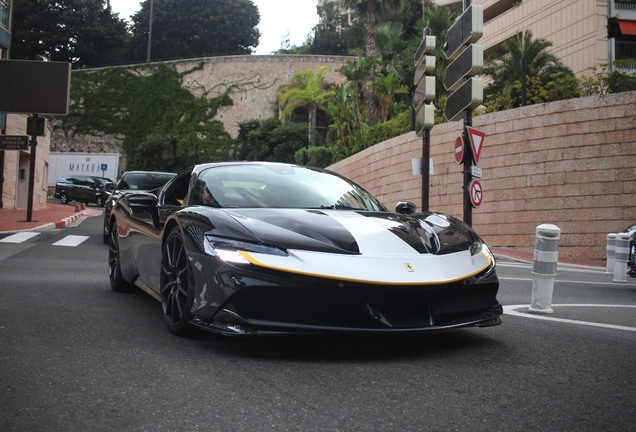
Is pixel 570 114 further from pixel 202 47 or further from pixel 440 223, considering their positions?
pixel 202 47

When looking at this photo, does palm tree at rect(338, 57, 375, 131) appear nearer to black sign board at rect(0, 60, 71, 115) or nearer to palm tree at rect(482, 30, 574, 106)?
palm tree at rect(482, 30, 574, 106)

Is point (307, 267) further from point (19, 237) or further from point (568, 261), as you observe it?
point (568, 261)

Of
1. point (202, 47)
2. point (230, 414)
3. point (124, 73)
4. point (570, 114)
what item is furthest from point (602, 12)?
point (202, 47)

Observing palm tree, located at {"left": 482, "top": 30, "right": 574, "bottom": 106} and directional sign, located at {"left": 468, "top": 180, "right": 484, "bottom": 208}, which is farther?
palm tree, located at {"left": 482, "top": 30, "right": 574, "bottom": 106}

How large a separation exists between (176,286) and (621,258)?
25.0ft

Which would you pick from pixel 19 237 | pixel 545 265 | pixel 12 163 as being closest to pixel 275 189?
pixel 545 265

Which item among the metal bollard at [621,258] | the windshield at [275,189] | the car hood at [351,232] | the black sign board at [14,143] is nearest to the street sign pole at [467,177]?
the metal bollard at [621,258]

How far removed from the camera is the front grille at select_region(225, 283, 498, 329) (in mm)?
3049

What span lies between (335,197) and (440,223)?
83 cm

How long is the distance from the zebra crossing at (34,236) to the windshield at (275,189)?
7870mm

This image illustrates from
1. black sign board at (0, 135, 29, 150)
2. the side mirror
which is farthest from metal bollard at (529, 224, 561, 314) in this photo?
black sign board at (0, 135, 29, 150)

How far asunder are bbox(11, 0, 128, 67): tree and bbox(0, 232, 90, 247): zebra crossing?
50518 millimetres

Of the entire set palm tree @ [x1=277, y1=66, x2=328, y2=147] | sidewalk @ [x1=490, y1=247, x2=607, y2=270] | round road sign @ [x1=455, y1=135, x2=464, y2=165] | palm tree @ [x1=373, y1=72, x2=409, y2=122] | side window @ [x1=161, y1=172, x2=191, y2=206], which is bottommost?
sidewalk @ [x1=490, y1=247, x2=607, y2=270]

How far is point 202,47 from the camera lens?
70.2m
